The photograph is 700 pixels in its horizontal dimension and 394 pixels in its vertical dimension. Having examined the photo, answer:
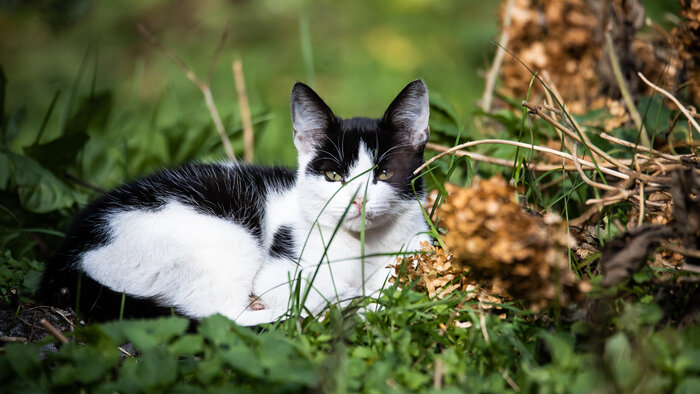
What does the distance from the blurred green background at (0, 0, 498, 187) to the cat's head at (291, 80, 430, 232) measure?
1.34 m

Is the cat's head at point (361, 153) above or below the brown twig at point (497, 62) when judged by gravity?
below

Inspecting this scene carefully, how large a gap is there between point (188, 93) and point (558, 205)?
318 cm

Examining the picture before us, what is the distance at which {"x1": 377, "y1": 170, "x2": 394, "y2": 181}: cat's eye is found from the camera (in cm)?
188

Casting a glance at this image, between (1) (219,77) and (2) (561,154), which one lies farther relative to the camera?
(1) (219,77)

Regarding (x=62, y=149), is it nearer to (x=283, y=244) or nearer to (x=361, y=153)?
(x=283, y=244)

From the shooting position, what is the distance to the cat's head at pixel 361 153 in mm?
1831

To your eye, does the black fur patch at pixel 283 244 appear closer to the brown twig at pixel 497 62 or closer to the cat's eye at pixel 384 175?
the cat's eye at pixel 384 175

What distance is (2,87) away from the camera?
2.61m

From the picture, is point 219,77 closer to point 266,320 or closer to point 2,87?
point 2,87

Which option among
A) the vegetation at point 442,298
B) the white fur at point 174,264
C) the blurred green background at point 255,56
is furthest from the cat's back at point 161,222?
the blurred green background at point 255,56

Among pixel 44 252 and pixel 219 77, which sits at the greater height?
pixel 219 77

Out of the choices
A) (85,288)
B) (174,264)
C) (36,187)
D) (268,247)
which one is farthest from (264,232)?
(36,187)

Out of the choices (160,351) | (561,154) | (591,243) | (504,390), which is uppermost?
(561,154)

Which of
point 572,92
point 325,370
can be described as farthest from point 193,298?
point 572,92
